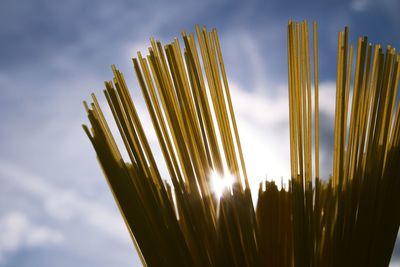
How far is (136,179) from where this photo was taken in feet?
4.11

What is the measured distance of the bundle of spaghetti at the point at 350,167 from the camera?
1171 mm

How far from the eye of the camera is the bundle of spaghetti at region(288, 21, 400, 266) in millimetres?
1171

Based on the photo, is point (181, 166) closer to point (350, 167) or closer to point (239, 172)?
point (239, 172)

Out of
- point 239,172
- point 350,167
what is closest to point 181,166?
point 239,172

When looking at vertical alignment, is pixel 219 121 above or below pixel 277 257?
above

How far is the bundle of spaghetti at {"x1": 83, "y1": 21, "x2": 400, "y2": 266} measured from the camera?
3.87ft

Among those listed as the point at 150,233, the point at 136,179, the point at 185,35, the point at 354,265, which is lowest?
the point at 354,265

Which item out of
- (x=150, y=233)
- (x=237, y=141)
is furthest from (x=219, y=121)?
(x=150, y=233)

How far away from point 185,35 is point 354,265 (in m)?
0.67

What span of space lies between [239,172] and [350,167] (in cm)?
27

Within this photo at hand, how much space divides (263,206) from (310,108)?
0.28 metres

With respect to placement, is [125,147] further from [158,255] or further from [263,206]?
[263,206]

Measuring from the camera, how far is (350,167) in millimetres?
1251

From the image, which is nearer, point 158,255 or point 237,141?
point 158,255
